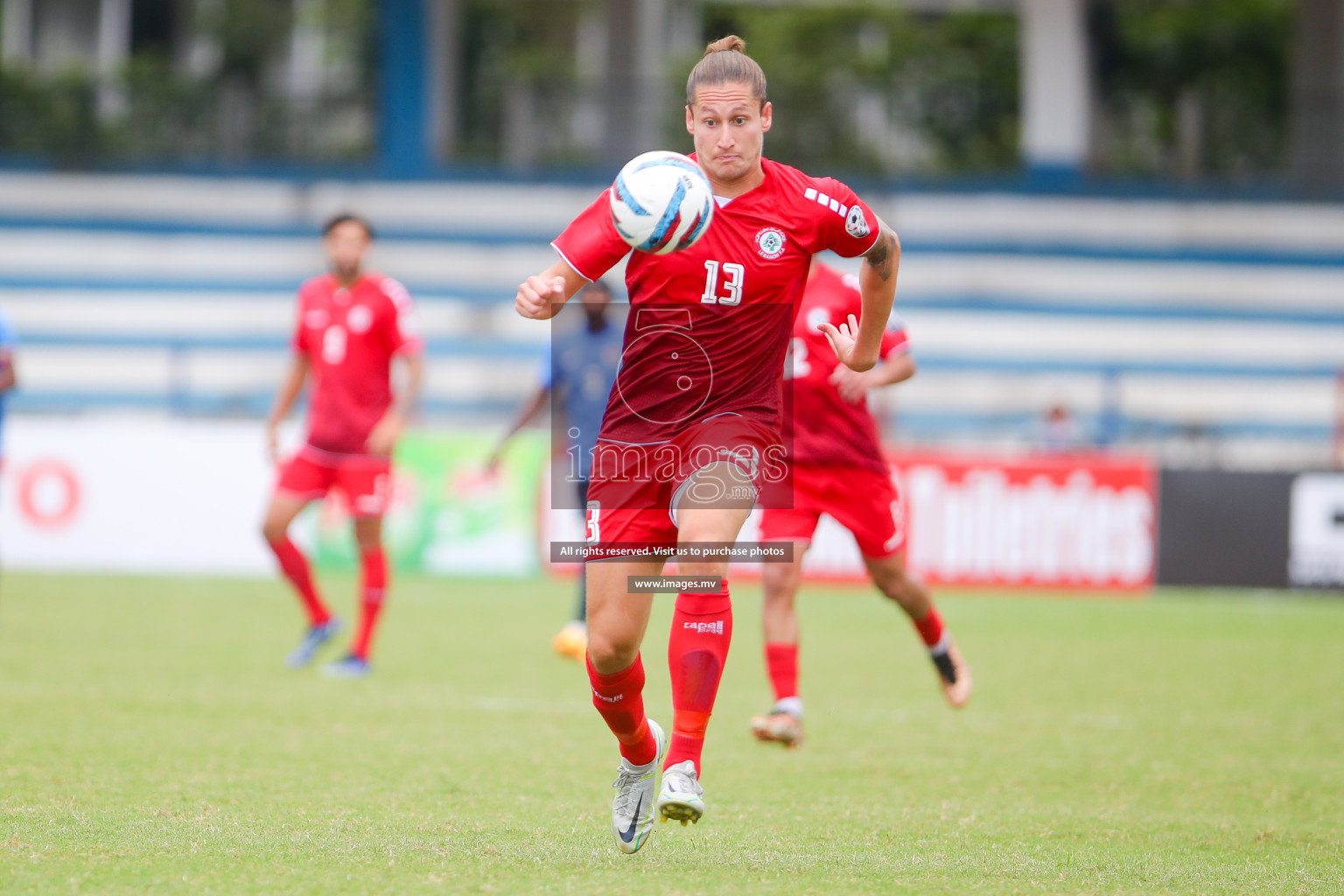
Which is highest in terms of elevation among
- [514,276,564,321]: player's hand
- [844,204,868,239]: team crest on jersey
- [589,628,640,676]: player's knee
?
[844,204,868,239]: team crest on jersey

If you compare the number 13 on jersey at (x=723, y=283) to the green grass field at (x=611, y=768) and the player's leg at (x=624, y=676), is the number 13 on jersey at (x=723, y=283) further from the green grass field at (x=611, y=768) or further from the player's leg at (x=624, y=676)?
the green grass field at (x=611, y=768)

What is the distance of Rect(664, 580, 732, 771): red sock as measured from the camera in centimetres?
484

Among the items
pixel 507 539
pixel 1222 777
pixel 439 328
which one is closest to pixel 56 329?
pixel 439 328

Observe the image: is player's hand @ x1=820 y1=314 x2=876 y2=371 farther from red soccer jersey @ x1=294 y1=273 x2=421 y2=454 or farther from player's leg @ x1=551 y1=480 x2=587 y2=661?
red soccer jersey @ x1=294 y1=273 x2=421 y2=454

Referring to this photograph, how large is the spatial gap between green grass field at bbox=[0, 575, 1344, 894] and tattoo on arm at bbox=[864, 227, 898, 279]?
6.04 feet

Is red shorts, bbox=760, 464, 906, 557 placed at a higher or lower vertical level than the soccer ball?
lower

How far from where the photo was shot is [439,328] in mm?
21938

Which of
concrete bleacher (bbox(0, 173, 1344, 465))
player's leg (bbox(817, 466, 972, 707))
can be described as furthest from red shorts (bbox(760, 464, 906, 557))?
concrete bleacher (bbox(0, 173, 1344, 465))

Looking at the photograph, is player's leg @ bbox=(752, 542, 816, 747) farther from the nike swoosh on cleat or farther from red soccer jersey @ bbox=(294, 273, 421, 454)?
red soccer jersey @ bbox=(294, 273, 421, 454)

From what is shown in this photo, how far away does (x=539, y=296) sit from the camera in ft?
14.4

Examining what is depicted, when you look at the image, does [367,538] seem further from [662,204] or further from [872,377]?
[662,204]

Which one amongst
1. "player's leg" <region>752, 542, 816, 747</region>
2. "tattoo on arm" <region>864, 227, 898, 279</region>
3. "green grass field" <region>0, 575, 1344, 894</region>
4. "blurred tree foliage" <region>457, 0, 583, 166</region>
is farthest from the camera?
"blurred tree foliage" <region>457, 0, 583, 166</region>

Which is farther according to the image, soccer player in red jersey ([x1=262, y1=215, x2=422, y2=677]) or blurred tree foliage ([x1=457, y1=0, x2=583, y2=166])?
blurred tree foliage ([x1=457, y1=0, x2=583, y2=166])

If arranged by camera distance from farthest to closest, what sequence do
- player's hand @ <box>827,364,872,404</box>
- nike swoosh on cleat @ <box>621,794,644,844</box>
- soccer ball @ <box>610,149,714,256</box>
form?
player's hand @ <box>827,364,872,404</box>
nike swoosh on cleat @ <box>621,794,644,844</box>
soccer ball @ <box>610,149,714,256</box>
